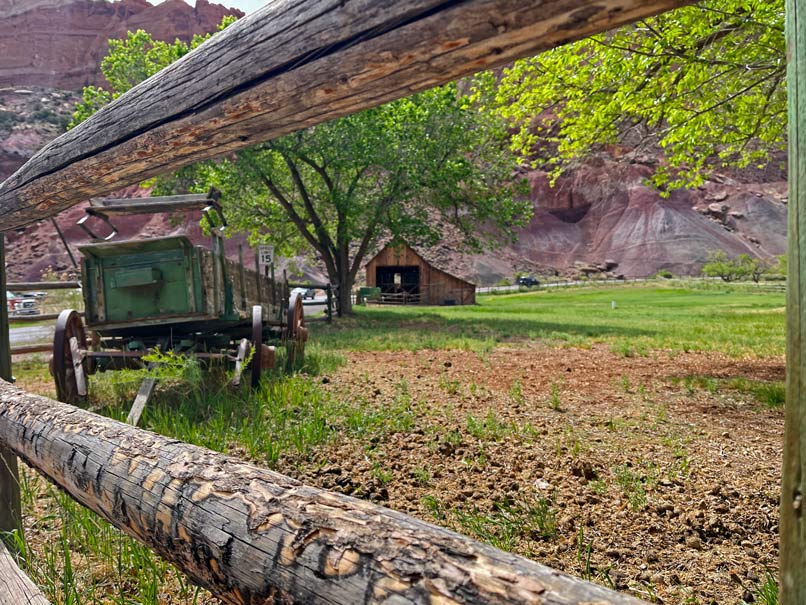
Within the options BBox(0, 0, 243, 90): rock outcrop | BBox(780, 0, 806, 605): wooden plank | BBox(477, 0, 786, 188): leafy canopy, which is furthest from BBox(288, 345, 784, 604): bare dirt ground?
BBox(0, 0, 243, 90): rock outcrop

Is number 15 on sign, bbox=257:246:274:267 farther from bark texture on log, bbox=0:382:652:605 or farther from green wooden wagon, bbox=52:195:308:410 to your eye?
bark texture on log, bbox=0:382:652:605

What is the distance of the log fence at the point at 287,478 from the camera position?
75 cm

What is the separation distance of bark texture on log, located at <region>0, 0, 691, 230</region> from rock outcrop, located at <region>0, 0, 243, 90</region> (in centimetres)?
9769

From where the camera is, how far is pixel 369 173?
17.6m

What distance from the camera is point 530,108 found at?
7004mm

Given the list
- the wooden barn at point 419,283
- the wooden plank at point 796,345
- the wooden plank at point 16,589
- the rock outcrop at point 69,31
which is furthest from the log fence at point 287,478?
the rock outcrop at point 69,31

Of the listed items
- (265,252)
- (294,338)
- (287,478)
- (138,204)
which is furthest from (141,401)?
(265,252)

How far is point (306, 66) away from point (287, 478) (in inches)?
41.4

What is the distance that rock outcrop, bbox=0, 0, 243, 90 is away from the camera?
79.2 metres

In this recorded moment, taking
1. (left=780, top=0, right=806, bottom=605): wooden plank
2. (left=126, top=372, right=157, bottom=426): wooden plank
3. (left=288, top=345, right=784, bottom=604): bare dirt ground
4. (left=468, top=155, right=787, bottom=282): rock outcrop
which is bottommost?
(left=288, top=345, right=784, bottom=604): bare dirt ground

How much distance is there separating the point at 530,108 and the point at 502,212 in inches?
412

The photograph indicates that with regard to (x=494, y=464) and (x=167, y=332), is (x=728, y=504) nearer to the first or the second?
(x=494, y=464)

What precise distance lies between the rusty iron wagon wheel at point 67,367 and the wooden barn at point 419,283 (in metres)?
32.0

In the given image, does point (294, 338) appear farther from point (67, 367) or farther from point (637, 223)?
point (637, 223)
